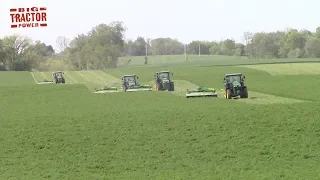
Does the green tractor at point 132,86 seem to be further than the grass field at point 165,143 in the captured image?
Yes

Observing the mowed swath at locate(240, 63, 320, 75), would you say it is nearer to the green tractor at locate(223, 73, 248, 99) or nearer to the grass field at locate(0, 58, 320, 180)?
the green tractor at locate(223, 73, 248, 99)

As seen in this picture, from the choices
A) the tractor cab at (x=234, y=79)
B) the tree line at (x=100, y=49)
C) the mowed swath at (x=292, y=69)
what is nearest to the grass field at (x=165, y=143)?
the tractor cab at (x=234, y=79)

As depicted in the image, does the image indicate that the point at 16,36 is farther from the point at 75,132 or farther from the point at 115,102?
the point at 75,132

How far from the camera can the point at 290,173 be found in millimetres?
17203

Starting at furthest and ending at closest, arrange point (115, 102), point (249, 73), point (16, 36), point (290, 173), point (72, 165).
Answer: point (16, 36)
point (249, 73)
point (115, 102)
point (72, 165)
point (290, 173)

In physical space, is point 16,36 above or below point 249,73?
above

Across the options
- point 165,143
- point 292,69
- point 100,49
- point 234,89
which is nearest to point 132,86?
point 234,89

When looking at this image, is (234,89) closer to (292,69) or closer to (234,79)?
(234,79)

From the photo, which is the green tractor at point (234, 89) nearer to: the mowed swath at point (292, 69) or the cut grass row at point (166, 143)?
the cut grass row at point (166, 143)

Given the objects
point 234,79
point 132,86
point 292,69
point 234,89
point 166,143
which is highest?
point 234,79

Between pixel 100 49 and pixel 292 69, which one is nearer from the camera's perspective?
pixel 292 69

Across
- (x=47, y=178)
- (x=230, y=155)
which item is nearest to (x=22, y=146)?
(x=47, y=178)

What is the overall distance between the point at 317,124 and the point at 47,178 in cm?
1286

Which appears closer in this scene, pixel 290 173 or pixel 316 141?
pixel 290 173
